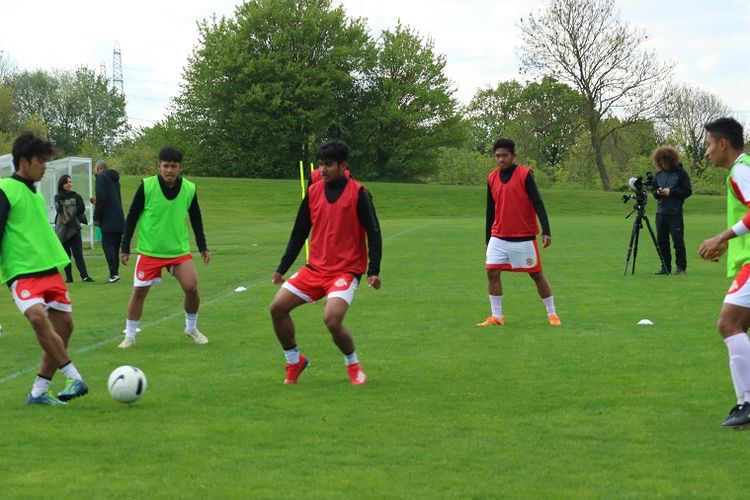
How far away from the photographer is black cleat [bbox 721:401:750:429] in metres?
7.07

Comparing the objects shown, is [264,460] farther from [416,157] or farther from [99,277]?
[416,157]

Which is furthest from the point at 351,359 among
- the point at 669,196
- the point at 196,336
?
the point at 669,196

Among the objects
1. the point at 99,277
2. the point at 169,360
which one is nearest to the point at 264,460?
the point at 169,360

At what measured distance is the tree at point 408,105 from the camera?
82125 millimetres

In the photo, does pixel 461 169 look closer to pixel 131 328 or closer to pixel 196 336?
pixel 196 336

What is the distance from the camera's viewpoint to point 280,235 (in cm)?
3759

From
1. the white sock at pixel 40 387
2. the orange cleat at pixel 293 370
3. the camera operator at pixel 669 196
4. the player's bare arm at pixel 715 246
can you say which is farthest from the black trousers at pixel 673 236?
the white sock at pixel 40 387

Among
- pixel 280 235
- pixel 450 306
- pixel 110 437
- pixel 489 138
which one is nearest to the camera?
pixel 110 437

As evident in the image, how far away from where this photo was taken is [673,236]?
19.9m

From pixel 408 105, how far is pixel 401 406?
75303mm

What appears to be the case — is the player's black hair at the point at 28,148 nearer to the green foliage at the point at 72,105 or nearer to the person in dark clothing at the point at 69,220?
the person in dark clothing at the point at 69,220

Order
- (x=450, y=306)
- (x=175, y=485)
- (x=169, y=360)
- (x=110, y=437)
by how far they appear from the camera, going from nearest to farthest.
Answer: (x=175, y=485), (x=110, y=437), (x=169, y=360), (x=450, y=306)

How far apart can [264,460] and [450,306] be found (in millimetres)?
8891

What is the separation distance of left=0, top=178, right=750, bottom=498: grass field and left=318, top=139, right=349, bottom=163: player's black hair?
6.20 ft
